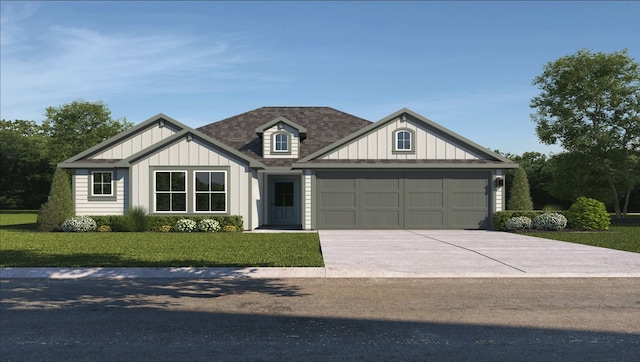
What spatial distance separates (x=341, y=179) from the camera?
2309cm

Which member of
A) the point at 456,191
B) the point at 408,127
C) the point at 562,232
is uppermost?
the point at 408,127

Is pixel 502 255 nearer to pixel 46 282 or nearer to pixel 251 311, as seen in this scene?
pixel 251 311

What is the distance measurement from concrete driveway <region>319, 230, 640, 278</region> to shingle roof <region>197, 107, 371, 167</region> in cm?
1043

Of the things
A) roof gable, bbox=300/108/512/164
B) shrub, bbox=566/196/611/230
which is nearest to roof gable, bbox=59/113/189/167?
roof gable, bbox=300/108/512/164

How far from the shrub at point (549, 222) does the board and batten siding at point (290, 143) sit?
11.7 m

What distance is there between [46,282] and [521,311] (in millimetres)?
8111

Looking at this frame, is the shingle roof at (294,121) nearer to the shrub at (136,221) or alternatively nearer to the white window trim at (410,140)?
the white window trim at (410,140)

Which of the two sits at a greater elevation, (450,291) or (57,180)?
(57,180)

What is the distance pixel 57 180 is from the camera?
77.6 feet

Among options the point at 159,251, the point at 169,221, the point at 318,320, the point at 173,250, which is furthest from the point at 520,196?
the point at 318,320

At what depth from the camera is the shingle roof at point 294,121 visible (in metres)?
27.0

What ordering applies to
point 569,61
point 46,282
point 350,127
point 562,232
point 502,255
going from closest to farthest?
point 46,282, point 502,255, point 562,232, point 350,127, point 569,61

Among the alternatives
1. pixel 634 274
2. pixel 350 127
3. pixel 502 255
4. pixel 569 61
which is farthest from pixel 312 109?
pixel 634 274

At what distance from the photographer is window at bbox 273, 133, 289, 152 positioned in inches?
1012
